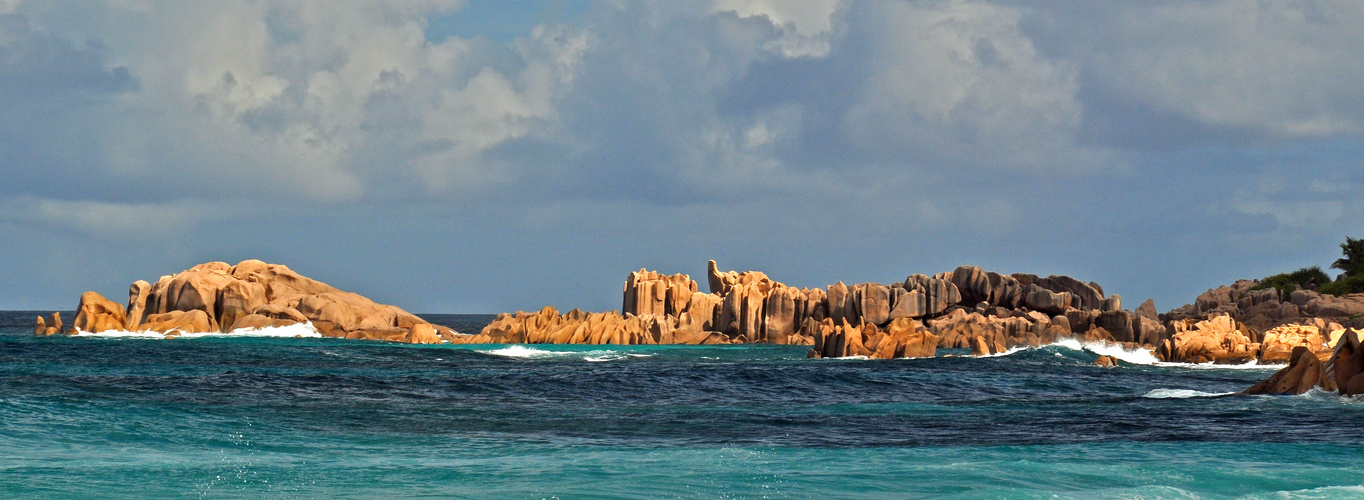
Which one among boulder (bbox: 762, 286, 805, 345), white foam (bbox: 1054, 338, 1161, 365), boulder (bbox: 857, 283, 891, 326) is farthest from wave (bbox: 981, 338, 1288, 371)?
boulder (bbox: 762, 286, 805, 345)

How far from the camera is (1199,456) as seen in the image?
20172 millimetres

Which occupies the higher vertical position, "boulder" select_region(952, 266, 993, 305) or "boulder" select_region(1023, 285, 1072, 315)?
"boulder" select_region(952, 266, 993, 305)

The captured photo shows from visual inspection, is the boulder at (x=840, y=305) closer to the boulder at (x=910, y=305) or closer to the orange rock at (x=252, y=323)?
the boulder at (x=910, y=305)

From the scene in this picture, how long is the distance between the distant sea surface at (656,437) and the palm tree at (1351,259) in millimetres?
80167

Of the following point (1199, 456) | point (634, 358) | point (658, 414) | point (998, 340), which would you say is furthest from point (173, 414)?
point (998, 340)

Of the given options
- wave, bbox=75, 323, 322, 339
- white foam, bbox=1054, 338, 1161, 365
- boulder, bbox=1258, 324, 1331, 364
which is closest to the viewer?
boulder, bbox=1258, 324, 1331, 364

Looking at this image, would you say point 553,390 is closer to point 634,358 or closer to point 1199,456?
point 1199,456

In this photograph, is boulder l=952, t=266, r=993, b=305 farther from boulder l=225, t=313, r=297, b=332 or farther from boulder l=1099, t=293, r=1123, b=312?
boulder l=225, t=313, r=297, b=332

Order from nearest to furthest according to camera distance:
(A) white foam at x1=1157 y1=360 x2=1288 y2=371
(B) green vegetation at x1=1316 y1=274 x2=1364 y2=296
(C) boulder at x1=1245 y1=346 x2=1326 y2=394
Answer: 1. (C) boulder at x1=1245 y1=346 x2=1326 y2=394
2. (A) white foam at x1=1157 y1=360 x2=1288 y2=371
3. (B) green vegetation at x1=1316 y1=274 x2=1364 y2=296

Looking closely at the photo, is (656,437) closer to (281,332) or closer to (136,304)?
(281,332)

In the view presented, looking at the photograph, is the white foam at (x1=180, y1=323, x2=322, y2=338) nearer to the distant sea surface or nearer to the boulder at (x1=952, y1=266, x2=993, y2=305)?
the distant sea surface

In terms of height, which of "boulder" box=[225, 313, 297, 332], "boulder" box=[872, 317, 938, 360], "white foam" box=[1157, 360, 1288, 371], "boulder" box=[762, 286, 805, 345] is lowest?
"white foam" box=[1157, 360, 1288, 371]

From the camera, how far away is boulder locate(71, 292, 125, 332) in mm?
86875

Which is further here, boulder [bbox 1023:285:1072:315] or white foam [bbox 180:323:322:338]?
white foam [bbox 180:323:322:338]
